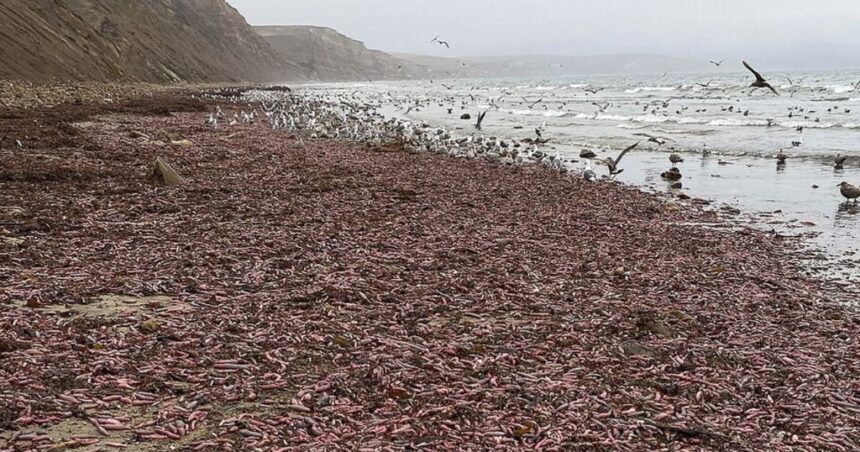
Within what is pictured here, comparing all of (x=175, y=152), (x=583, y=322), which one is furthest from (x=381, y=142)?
(x=583, y=322)

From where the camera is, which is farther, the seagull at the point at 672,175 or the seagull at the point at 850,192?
the seagull at the point at 672,175

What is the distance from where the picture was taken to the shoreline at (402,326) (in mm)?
4973

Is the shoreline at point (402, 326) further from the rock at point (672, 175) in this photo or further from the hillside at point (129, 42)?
the hillside at point (129, 42)

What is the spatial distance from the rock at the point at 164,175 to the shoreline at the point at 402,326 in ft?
2.45

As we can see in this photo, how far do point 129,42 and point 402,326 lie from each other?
79564 millimetres

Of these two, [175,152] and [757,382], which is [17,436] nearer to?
[757,382]

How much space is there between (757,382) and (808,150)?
23.8 meters

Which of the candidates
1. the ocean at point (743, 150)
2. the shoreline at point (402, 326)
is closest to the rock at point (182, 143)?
the shoreline at point (402, 326)

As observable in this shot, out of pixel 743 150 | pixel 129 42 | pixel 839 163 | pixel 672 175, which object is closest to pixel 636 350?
pixel 672 175

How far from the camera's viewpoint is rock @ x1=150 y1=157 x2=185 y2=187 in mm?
13898

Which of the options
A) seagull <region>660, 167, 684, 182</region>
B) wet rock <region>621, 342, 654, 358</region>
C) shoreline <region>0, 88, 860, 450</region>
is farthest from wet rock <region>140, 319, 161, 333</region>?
seagull <region>660, 167, 684, 182</region>

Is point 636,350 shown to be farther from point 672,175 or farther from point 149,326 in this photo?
point 672,175

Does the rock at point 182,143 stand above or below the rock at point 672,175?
above

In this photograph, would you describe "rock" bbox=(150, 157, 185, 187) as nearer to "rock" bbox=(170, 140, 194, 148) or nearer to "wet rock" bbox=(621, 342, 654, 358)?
"rock" bbox=(170, 140, 194, 148)
